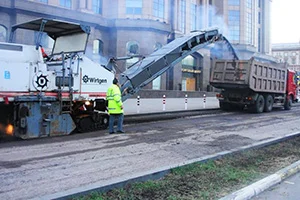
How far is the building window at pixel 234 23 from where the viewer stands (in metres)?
45.4

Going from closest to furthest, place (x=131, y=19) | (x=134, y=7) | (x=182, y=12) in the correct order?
1. (x=131, y=19)
2. (x=134, y=7)
3. (x=182, y=12)

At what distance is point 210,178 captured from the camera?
5.14 metres

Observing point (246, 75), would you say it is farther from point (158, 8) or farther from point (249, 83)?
point (158, 8)

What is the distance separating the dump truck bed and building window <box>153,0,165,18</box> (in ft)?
47.7

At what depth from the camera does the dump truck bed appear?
15.6 metres

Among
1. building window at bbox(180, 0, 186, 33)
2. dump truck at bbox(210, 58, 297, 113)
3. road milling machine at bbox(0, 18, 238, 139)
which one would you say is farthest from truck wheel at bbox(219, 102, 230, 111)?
building window at bbox(180, 0, 186, 33)

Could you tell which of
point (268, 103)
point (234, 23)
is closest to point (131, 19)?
point (268, 103)

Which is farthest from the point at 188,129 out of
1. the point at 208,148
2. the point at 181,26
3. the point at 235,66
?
the point at 181,26

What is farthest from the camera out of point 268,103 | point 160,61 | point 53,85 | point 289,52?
point 289,52

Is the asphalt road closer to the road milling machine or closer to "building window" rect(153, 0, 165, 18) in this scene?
the road milling machine

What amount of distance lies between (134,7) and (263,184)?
26.3m

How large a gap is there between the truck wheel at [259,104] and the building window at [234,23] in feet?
99.6

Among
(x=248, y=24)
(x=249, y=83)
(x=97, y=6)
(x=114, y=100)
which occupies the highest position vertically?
(x=248, y=24)

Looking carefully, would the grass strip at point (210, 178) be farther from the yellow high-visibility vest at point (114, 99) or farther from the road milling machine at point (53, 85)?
the road milling machine at point (53, 85)
